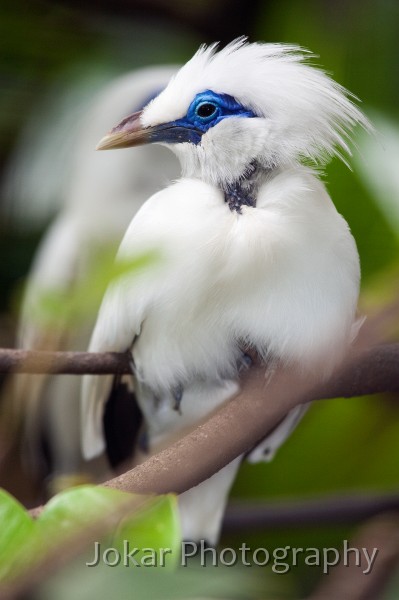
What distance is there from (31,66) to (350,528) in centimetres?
71

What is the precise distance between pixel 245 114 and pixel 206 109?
29mm

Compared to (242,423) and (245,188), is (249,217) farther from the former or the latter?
(242,423)

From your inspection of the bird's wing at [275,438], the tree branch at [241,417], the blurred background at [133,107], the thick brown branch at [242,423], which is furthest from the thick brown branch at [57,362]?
the blurred background at [133,107]

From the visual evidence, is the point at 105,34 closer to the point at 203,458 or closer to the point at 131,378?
the point at 131,378

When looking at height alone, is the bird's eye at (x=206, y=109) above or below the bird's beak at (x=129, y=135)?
above

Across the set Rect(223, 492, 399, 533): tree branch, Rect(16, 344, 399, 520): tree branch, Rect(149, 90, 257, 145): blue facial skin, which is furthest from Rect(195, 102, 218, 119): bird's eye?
Rect(223, 492, 399, 533): tree branch

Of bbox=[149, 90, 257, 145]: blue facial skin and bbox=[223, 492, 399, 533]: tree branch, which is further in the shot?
bbox=[223, 492, 399, 533]: tree branch

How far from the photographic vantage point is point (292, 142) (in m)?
0.63

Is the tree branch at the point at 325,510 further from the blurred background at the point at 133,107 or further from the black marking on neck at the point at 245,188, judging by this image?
the black marking on neck at the point at 245,188

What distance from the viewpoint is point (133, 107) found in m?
1.03

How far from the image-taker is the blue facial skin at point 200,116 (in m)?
0.63

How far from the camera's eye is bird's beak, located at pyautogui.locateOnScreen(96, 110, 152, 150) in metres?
0.66

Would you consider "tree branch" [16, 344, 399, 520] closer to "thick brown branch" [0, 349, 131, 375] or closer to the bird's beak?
"thick brown branch" [0, 349, 131, 375]

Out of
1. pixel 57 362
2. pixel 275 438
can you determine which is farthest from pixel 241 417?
pixel 275 438
